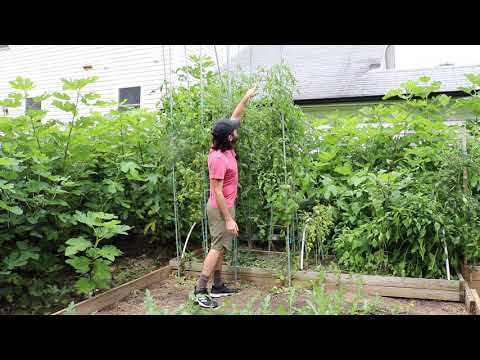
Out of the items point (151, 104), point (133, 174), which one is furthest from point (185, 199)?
point (151, 104)

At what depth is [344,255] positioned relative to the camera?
4.16 m

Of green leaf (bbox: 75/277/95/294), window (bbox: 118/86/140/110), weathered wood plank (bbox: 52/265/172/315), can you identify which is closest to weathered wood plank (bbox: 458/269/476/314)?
weathered wood plank (bbox: 52/265/172/315)

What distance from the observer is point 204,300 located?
3.54m

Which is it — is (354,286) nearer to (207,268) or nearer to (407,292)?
(407,292)

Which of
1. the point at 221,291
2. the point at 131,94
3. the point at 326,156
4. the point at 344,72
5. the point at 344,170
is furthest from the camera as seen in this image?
the point at 131,94

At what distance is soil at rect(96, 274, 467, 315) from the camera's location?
3434mm

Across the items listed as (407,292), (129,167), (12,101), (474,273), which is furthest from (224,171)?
(474,273)

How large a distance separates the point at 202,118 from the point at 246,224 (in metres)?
1.35

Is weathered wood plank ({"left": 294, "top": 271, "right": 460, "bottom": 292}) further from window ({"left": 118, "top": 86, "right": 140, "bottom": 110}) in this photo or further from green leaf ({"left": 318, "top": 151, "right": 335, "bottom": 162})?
window ({"left": 118, "top": 86, "right": 140, "bottom": 110})

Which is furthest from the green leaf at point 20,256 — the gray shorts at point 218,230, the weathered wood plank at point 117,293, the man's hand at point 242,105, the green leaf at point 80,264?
the man's hand at point 242,105

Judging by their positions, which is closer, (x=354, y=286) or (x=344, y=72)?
(x=354, y=286)

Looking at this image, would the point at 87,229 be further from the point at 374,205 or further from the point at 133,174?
the point at 374,205

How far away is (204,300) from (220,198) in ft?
3.02

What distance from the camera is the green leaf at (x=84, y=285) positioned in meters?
3.54
